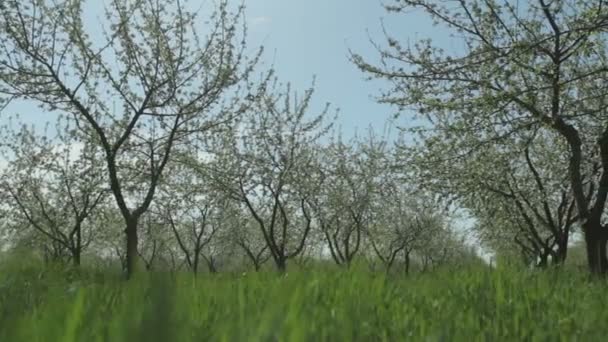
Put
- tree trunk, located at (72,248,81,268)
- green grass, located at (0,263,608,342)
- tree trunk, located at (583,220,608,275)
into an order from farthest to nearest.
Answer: tree trunk, located at (583,220,608,275), tree trunk, located at (72,248,81,268), green grass, located at (0,263,608,342)

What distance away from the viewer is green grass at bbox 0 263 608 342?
75 centimetres

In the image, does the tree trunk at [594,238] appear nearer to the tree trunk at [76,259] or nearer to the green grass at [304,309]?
the green grass at [304,309]

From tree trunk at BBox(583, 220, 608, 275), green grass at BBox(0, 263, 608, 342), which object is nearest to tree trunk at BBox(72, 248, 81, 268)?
green grass at BBox(0, 263, 608, 342)

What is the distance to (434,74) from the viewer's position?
28.9 feet

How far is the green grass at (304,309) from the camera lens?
75 cm

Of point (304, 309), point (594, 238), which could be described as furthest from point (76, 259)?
point (304, 309)

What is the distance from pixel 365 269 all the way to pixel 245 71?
14.4m

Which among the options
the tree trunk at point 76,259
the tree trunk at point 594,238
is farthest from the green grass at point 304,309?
the tree trunk at point 594,238

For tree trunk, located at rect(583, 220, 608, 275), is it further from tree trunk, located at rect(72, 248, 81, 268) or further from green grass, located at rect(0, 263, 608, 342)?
tree trunk, located at rect(72, 248, 81, 268)

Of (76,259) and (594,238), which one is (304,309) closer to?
(594,238)

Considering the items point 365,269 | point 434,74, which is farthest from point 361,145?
point 365,269

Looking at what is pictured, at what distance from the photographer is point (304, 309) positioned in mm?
1836

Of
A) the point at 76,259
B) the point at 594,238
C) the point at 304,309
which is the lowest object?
the point at 304,309

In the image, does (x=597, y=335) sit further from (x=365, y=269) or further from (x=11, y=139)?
(x=11, y=139)
